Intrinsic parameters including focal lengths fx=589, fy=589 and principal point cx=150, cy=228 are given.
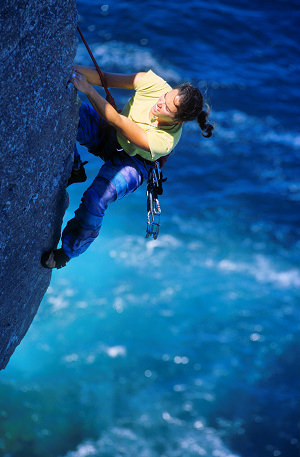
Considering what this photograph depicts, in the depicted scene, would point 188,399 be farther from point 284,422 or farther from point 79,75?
point 79,75

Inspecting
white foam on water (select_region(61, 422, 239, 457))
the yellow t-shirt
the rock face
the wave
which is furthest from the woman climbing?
the wave

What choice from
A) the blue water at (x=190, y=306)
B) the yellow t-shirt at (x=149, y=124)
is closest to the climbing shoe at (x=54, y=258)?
the yellow t-shirt at (x=149, y=124)

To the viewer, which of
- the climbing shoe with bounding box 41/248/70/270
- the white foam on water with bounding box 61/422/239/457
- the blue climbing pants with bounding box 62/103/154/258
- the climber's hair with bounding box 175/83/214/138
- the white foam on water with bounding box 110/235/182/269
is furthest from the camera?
the white foam on water with bounding box 110/235/182/269

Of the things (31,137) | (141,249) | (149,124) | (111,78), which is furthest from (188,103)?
(141,249)

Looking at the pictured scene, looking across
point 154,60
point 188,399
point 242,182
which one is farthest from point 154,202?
point 154,60

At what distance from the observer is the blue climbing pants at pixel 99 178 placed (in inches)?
159

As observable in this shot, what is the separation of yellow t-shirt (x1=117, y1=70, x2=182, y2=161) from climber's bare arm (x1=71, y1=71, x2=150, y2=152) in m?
0.07

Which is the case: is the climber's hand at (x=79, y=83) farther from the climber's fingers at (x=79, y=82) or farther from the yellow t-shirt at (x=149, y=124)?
the yellow t-shirt at (x=149, y=124)

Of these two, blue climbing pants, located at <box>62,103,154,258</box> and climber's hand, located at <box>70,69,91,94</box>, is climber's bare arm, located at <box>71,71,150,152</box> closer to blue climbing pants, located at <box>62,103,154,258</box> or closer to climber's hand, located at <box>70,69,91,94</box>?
climber's hand, located at <box>70,69,91,94</box>

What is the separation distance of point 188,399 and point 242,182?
451 centimetres

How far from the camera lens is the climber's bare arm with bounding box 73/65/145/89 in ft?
12.9

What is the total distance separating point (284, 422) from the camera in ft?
30.1

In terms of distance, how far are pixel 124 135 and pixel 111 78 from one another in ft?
1.55

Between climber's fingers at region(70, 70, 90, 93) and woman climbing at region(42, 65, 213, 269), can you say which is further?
woman climbing at region(42, 65, 213, 269)
